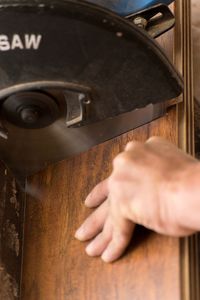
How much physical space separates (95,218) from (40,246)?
4.8 inches

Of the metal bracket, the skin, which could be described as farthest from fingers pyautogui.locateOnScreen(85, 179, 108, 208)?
the metal bracket

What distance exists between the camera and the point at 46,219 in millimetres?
858

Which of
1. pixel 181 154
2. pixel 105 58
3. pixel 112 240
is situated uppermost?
pixel 105 58

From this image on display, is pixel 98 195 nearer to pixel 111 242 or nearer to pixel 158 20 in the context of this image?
pixel 111 242

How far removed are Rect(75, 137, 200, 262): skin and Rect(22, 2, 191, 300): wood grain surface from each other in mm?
28

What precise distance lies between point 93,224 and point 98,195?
5 centimetres

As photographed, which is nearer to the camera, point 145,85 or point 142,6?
point 145,85

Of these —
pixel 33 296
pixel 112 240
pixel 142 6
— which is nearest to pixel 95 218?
pixel 112 240

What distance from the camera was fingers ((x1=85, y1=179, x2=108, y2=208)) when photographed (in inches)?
31.1

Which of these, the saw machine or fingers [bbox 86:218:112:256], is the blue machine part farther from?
fingers [bbox 86:218:112:256]

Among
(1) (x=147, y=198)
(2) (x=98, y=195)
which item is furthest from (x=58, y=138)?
(1) (x=147, y=198)

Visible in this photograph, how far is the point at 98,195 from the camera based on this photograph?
0.80 metres

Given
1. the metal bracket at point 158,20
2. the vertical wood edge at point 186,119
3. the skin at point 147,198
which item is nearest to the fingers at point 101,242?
the skin at point 147,198

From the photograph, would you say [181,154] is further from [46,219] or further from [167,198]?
[46,219]
